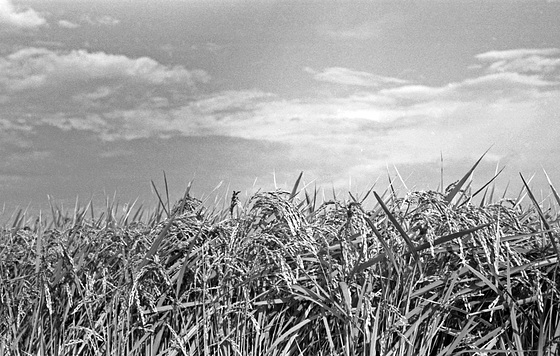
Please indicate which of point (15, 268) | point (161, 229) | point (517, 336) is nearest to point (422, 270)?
point (517, 336)

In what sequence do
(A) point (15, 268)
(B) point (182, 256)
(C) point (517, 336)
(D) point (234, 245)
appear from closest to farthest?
(C) point (517, 336) < (D) point (234, 245) < (B) point (182, 256) < (A) point (15, 268)

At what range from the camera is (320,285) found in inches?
114

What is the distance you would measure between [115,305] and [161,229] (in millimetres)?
466

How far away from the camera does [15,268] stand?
11.8 feet

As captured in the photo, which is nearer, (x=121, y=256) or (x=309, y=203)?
(x=121, y=256)

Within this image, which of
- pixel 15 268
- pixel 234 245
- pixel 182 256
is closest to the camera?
pixel 234 245

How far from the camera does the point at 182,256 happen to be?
3.14m

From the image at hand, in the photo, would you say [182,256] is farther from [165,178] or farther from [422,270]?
[422,270]

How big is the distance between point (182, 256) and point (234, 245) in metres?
0.39

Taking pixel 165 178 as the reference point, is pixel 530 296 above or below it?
below

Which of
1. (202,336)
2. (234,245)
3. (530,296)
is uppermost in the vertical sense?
(234,245)

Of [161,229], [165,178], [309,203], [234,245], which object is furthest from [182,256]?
[309,203]

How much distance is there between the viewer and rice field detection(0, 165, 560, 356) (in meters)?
2.70

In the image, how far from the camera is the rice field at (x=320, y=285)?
2.70 m
